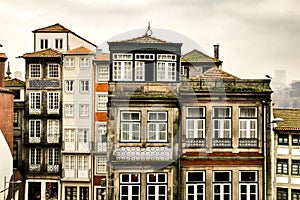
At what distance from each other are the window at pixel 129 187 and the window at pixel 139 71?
4.77 meters

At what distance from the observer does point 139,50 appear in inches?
915

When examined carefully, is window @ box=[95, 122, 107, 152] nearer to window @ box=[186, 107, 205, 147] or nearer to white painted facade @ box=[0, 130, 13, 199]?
white painted facade @ box=[0, 130, 13, 199]

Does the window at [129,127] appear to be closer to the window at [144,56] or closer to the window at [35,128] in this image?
the window at [144,56]

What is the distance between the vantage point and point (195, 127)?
23078 millimetres

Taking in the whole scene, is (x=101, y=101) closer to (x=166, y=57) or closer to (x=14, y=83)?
(x=14, y=83)

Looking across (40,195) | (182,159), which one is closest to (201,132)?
(182,159)

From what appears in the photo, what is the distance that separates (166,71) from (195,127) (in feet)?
10.3

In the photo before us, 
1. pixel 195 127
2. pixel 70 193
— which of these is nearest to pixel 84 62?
pixel 70 193

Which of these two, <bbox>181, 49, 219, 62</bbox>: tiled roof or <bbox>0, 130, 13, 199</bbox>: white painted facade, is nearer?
<bbox>0, 130, 13, 199</bbox>: white painted facade

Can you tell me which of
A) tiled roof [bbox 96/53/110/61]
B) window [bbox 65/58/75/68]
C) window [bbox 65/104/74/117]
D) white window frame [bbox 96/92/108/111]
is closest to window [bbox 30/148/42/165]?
window [bbox 65/104/74/117]

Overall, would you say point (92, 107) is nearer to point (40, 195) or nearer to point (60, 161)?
point (60, 161)

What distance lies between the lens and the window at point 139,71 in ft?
75.5

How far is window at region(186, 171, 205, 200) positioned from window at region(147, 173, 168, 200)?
1.15 m

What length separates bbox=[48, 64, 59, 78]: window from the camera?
118ft
